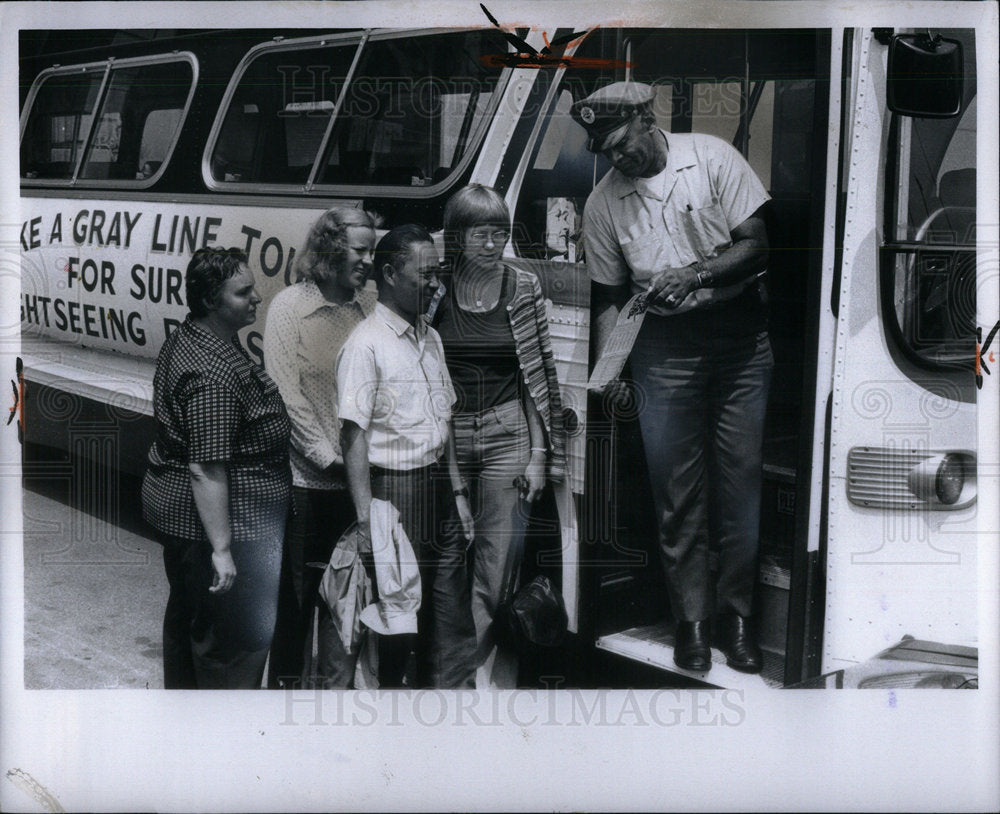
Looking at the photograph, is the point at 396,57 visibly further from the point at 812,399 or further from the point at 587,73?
the point at 812,399

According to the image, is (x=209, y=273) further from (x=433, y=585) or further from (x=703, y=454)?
(x=703, y=454)

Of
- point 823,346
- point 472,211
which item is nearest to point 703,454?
point 823,346

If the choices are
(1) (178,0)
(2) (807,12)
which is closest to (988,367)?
(2) (807,12)

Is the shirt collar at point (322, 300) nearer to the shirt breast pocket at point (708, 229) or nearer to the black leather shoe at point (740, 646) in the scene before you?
the shirt breast pocket at point (708, 229)

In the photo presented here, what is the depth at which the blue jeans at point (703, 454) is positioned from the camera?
3.48 metres

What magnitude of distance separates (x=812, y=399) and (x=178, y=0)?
2.46m

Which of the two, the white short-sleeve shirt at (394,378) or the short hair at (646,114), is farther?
the white short-sleeve shirt at (394,378)

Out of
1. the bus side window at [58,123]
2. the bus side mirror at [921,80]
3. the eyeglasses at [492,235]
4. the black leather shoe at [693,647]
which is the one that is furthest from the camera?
the bus side window at [58,123]

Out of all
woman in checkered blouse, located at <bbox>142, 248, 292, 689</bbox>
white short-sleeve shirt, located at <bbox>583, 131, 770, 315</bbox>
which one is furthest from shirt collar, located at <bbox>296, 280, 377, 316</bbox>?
white short-sleeve shirt, located at <bbox>583, 131, 770, 315</bbox>

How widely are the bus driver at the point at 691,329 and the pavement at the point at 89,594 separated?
171 centimetres

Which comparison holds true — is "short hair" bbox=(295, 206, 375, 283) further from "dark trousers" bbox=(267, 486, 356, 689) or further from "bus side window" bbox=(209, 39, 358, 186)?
"dark trousers" bbox=(267, 486, 356, 689)

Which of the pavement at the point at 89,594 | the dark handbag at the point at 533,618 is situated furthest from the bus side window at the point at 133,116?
the dark handbag at the point at 533,618

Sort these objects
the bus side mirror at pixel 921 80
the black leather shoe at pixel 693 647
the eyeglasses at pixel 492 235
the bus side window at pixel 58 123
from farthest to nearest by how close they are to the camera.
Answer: the bus side window at pixel 58 123
the black leather shoe at pixel 693 647
the eyeglasses at pixel 492 235
the bus side mirror at pixel 921 80

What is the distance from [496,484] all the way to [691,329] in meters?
0.81
